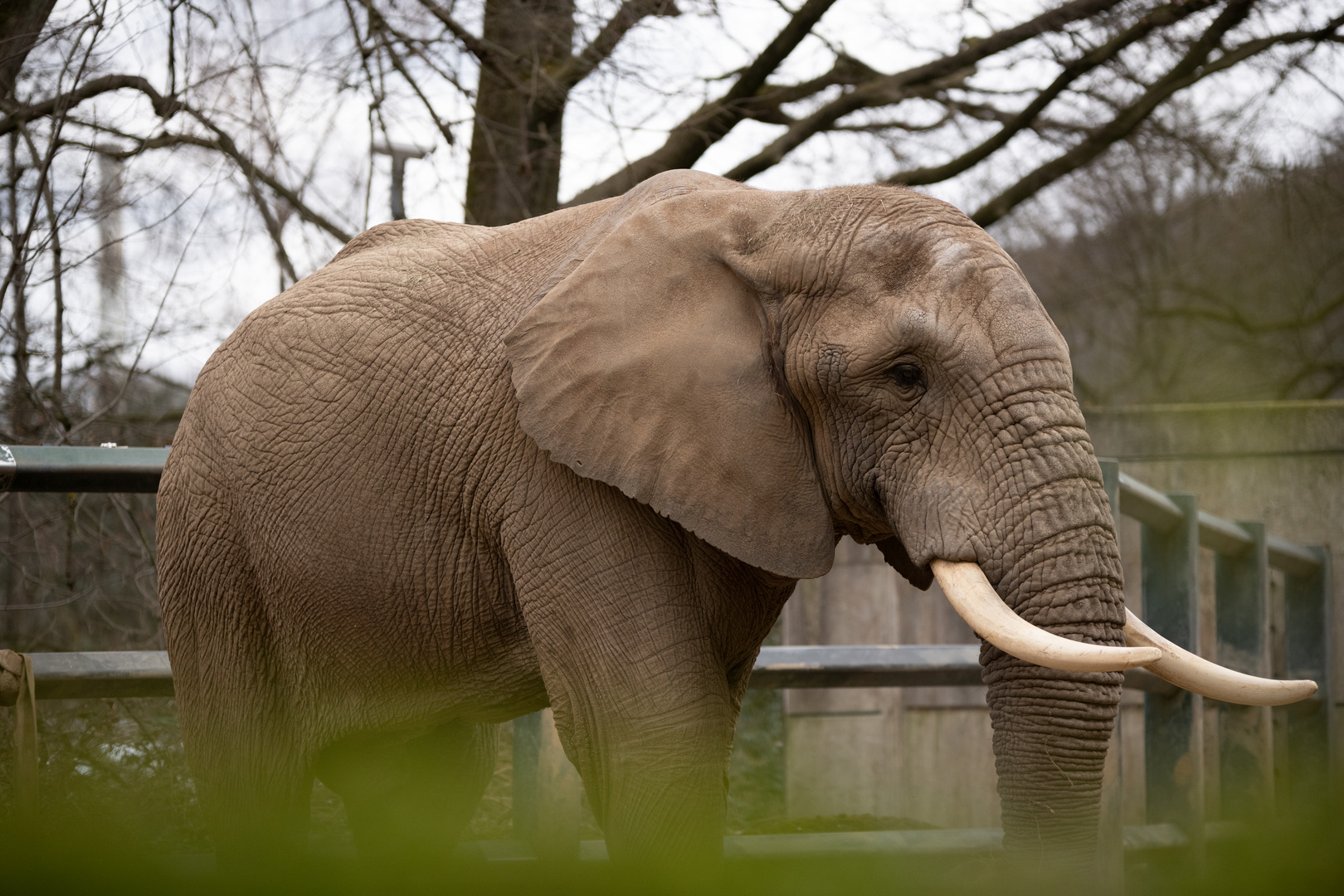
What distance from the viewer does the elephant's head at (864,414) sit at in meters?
2.24

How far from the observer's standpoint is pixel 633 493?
242 cm

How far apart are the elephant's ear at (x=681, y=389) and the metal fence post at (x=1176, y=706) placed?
2.44 meters

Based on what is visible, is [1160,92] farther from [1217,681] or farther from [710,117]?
[1217,681]

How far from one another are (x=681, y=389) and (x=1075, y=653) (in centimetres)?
87

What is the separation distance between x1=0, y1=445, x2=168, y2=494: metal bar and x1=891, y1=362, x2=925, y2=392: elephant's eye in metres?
2.06

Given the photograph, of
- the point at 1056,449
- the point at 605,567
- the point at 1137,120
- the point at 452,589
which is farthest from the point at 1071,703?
the point at 1137,120

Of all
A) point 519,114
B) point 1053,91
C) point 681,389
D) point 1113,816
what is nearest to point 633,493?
point 681,389

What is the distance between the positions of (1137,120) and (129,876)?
7.83m

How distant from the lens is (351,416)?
9.34ft

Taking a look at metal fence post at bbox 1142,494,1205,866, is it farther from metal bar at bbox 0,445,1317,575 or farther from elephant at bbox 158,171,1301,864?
metal bar at bbox 0,445,1317,575

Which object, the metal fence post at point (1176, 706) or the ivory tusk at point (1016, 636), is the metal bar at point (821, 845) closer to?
the metal fence post at point (1176, 706)

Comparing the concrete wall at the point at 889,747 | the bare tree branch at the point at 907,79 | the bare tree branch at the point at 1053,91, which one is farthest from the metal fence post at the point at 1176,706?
the bare tree branch at the point at 907,79

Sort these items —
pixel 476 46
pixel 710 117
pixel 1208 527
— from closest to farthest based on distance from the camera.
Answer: pixel 1208 527 < pixel 476 46 < pixel 710 117

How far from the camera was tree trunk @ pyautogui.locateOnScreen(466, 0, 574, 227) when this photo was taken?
6246 millimetres
